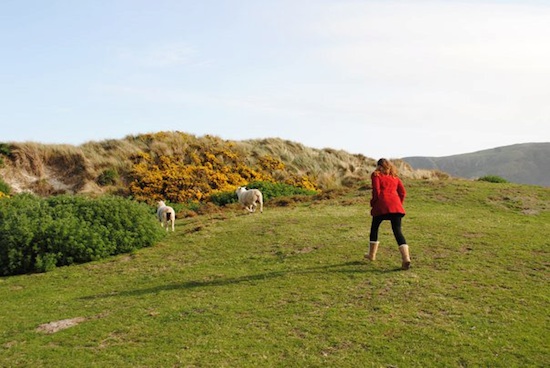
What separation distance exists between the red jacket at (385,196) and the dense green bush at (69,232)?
23.7 feet

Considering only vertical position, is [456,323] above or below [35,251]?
below

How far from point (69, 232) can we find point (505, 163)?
46.7m

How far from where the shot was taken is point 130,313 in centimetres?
909

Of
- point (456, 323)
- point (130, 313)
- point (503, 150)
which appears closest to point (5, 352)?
point (130, 313)

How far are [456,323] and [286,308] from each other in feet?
9.20

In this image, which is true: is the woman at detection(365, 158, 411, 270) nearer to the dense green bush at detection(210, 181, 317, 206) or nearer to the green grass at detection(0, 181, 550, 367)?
the green grass at detection(0, 181, 550, 367)

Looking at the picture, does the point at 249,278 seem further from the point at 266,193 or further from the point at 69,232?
the point at 266,193

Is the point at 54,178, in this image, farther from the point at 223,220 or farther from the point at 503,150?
the point at 503,150

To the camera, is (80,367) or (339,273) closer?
(80,367)

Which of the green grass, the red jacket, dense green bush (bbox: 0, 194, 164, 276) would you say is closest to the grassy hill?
dense green bush (bbox: 0, 194, 164, 276)

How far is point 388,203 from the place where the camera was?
10.9 metres

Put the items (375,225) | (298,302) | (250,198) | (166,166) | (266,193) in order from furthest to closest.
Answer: (166,166) → (266,193) → (250,198) → (375,225) → (298,302)

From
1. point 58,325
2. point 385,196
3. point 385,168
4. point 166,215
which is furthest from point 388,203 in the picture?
point 166,215

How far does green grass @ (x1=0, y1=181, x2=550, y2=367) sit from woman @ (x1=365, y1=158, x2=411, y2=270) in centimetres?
56
